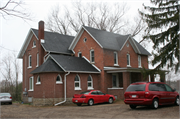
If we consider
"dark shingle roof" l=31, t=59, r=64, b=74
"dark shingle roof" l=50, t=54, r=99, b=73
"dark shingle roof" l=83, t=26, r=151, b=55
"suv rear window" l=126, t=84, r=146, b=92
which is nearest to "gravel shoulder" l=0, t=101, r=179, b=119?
"suv rear window" l=126, t=84, r=146, b=92

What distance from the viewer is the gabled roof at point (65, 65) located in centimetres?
2238

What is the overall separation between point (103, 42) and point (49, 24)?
74.1 ft

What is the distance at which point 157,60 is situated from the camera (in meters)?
14.8

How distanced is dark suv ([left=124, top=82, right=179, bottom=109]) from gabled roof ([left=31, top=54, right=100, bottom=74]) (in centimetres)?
954

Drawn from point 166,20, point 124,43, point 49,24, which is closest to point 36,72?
point 124,43

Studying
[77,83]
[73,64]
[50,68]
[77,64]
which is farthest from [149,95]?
[77,64]

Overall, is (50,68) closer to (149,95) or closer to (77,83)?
(77,83)

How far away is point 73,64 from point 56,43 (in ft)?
20.3

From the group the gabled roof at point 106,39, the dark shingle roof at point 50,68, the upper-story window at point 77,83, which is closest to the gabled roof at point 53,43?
the gabled roof at point 106,39

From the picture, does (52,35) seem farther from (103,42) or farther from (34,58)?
(103,42)

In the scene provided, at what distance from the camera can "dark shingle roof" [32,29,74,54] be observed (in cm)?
2736

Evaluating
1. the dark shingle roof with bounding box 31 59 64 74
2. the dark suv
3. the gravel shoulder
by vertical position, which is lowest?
the gravel shoulder

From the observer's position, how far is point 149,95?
13414 millimetres

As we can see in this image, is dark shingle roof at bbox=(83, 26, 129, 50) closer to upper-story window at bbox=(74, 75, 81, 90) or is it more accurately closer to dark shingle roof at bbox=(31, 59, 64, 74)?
upper-story window at bbox=(74, 75, 81, 90)
